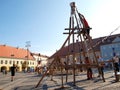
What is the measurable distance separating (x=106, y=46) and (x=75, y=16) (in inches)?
2323

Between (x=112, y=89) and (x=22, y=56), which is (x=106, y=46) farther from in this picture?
(x=112, y=89)

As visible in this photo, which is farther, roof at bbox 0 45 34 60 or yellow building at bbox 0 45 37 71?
roof at bbox 0 45 34 60

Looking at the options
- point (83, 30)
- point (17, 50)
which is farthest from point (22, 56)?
point (83, 30)

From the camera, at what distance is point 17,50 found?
9875 centimetres

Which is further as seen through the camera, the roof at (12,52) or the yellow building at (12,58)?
the roof at (12,52)

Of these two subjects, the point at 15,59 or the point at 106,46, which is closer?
the point at 106,46

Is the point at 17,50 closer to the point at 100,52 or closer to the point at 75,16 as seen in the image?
the point at 100,52

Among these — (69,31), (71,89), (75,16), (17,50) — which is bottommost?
(71,89)

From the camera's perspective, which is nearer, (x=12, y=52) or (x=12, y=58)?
(x=12, y=58)

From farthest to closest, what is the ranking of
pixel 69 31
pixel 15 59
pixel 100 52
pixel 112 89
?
pixel 15 59
pixel 100 52
pixel 69 31
pixel 112 89

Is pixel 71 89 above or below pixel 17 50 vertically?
below

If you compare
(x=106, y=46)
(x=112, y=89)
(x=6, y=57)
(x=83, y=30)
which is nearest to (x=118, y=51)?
(x=106, y=46)

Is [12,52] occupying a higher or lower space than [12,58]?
higher

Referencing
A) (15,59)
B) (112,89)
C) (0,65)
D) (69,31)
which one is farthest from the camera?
(15,59)
